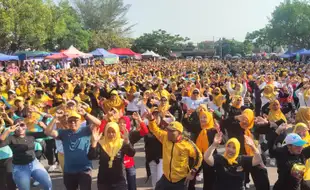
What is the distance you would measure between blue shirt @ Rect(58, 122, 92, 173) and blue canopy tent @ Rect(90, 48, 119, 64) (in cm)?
2613

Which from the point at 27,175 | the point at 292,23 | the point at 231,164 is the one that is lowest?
the point at 27,175

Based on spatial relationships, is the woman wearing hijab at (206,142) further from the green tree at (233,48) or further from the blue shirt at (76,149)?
the green tree at (233,48)

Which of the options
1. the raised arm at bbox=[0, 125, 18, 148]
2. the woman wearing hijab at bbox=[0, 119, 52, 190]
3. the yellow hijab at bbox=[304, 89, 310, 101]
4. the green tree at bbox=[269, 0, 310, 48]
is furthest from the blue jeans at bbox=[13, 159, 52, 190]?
the green tree at bbox=[269, 0, 310, 48]

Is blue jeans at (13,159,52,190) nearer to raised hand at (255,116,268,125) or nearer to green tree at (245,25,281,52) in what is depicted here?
raised hand at (255,116,268,125)

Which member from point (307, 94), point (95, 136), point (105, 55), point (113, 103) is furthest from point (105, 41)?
point (95, 136)

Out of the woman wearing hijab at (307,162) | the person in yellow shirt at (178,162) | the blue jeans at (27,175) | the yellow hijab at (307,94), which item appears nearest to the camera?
the woman wearing hijab at (307,162)

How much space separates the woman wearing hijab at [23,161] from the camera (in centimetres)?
500

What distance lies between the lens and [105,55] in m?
31.5

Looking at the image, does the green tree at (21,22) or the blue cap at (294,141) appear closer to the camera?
the blue cap at (294,141)

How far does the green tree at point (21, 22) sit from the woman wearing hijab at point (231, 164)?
106 ft

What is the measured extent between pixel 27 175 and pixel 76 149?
86 centimetres

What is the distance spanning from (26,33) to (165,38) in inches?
1747

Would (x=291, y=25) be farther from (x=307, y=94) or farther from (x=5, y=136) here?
(x=5, y=136)

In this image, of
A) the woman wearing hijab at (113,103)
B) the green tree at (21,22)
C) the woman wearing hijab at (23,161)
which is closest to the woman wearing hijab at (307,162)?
the woman wearing hijab at (23,161)
